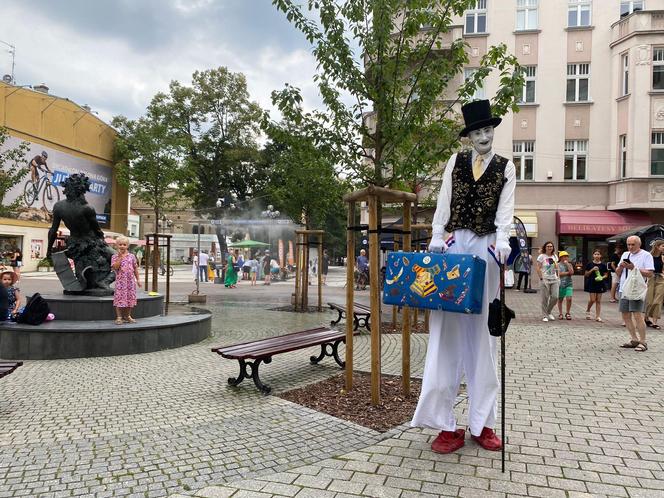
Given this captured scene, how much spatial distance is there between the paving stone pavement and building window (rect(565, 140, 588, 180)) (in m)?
20.1

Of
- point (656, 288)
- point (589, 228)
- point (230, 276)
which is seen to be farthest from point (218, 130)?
point (656, 288)

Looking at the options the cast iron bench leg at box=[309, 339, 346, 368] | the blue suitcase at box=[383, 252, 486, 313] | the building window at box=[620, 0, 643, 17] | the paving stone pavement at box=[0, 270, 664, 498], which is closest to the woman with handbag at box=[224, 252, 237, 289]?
the paving stone pavement at box=[0, 270, 664, 498]

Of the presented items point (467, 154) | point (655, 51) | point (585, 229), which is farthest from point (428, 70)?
point (655, 51)

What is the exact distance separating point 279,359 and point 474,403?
12.7ft

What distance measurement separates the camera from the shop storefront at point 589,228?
23.2 metres

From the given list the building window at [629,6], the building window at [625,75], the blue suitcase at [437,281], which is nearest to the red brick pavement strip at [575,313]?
the blue suitcase at [437,281]

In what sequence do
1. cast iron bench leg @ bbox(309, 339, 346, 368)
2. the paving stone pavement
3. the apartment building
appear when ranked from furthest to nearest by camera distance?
the apartment building < cast iron bench leg @ bbox(309, 339, 346, 368) < the paving stone pavement

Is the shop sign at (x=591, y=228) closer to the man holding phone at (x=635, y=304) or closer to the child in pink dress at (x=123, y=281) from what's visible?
the man holding phone at (x=635, y=304)

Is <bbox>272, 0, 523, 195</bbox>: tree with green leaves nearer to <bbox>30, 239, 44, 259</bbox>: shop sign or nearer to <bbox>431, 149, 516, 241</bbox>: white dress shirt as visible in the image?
<bbox>431, 149, 516, 241</bbox>: white dress shirt

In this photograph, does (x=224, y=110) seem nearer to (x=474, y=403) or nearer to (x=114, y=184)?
(x=114, y=184)

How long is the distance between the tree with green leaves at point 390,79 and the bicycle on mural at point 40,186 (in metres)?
36.1

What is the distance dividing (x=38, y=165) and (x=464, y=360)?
4103cm

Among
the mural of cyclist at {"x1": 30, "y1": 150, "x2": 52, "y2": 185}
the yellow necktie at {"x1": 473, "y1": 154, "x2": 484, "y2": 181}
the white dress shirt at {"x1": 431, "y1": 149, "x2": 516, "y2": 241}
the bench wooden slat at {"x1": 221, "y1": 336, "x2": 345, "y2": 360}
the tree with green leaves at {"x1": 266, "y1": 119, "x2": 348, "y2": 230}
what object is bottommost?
the bench wooden slat at {"x1": 221, "y1": 336, "x2": 345, "y2": 360}

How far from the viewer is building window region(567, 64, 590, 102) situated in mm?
24719
